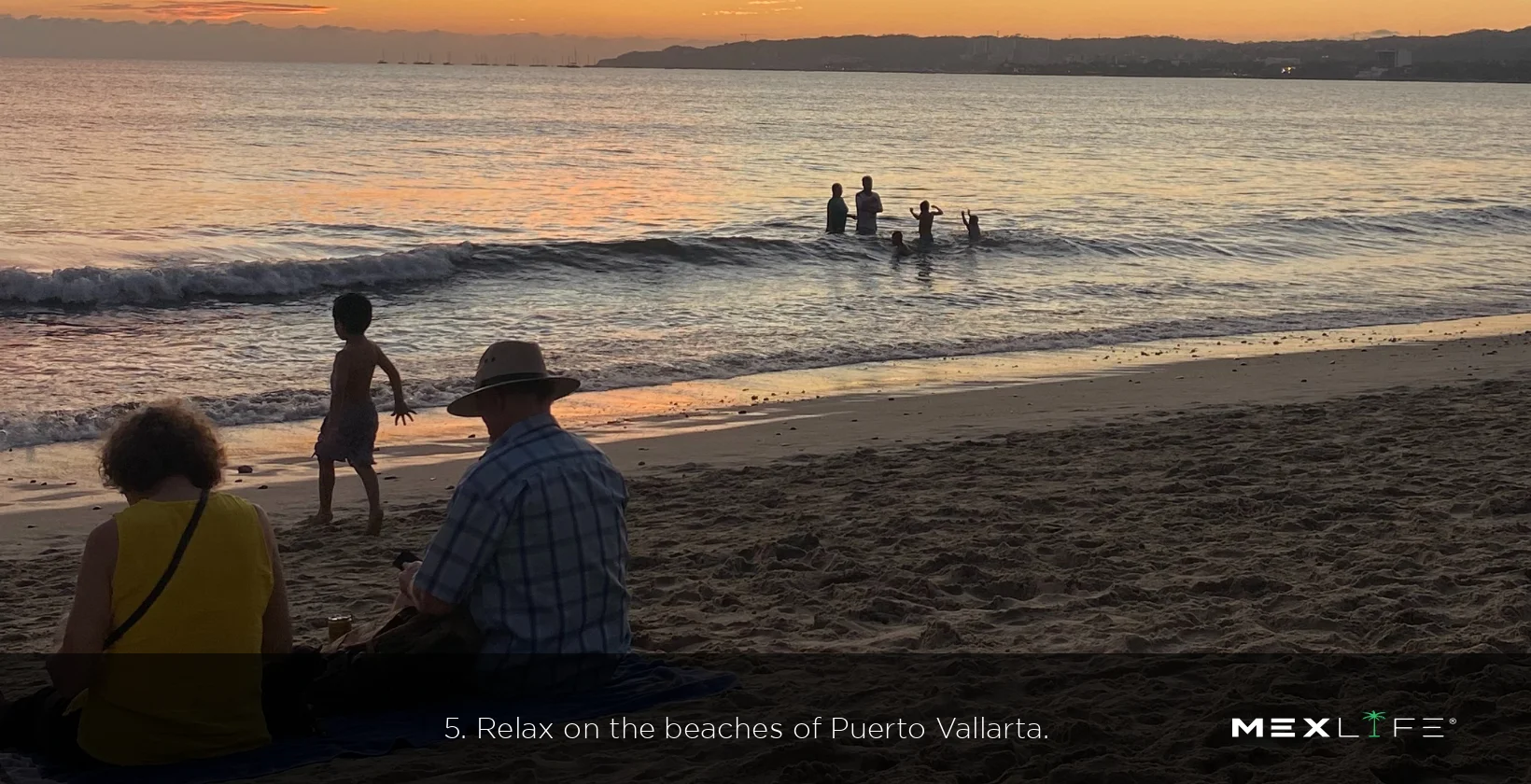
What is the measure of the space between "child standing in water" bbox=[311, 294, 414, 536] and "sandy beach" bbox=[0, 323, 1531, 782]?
1.03 ft

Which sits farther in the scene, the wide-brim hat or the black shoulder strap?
the wide-brim hat

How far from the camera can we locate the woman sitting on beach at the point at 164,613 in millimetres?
3613

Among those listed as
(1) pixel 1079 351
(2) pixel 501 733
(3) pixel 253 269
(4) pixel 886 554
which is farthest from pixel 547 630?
(3) pixel 253 269

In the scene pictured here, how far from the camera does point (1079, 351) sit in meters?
15.1

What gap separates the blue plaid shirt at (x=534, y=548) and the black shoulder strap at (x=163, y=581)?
0.73m

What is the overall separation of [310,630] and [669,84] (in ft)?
464

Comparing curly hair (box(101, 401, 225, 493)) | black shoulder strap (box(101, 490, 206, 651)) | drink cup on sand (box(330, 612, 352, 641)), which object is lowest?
drink cup on sand (box(330, 612, 352, 641))

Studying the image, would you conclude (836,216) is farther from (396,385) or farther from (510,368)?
(510,368)

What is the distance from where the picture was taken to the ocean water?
14.8m

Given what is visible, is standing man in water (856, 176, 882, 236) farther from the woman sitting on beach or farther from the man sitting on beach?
the woman sitting on beach

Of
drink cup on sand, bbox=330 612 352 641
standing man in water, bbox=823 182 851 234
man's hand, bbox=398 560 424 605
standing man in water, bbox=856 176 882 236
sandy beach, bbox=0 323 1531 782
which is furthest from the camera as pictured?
standing man in water, bbox=823 182 851 234

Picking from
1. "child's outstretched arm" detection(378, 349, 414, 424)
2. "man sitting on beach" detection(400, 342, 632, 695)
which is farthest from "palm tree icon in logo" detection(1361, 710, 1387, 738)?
"child's outstretched arm" detection(378, 349, 414, 424)

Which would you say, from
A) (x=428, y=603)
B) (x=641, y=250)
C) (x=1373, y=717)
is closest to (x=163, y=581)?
(x=428, y=603)

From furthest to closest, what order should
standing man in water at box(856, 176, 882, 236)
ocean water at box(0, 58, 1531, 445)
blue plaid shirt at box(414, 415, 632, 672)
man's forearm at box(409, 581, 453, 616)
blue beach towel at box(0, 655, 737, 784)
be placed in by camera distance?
1. standing man in water at box(856, 176, 882, 236)
2. ocean water at box(0, 58, 1531, 445)
3. man's forearm at box(409, 581, 453, 616)
4. blue plaid shirt at box(414, 415, 632, 672)
5. blue beach towel at box(0, 655, 737, 784)
